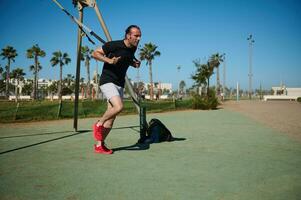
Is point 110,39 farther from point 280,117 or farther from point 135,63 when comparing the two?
point 280,117

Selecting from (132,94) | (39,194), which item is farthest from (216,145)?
(39,194)

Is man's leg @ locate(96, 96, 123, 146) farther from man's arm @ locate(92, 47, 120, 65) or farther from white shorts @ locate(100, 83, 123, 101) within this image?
man's arm @ locate(92, 47, 120, 65)

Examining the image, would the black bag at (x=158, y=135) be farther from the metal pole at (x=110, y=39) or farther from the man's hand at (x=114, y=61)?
the man's hand at (x=114, y=61)

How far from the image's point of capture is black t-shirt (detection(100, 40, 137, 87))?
435 cm

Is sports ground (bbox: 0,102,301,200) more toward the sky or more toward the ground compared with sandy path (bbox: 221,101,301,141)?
more toward the ground

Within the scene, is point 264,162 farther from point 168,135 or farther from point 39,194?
point 39,194

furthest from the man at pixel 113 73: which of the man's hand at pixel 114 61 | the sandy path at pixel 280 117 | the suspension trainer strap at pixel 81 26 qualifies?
the sandy path at pixel 280 117

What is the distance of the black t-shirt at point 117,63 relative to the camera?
4352 millimetres

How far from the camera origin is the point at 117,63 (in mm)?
4352

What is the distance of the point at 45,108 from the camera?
13.3m

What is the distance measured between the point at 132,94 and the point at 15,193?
3844 mm

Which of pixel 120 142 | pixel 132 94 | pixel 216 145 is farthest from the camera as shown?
pixel 132 94

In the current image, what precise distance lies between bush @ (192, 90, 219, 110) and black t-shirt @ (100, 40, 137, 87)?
58.7 ft

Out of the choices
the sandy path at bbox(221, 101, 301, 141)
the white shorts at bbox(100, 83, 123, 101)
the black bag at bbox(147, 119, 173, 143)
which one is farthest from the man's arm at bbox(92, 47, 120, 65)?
the sandy path at bbox(221, 101, 301, 141)
